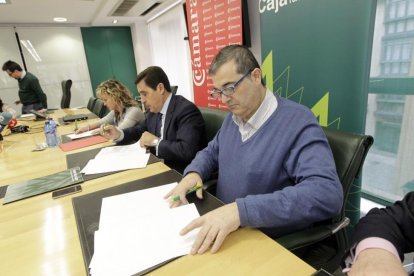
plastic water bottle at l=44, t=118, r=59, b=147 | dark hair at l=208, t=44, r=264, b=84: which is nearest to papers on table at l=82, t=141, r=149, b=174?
plastic water bottle at l=44, t=118, r=59, b=147

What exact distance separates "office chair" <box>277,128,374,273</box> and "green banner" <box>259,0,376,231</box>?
419 mm

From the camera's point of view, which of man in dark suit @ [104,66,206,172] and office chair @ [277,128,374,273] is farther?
man in dark suit @ [104,66,206,172]

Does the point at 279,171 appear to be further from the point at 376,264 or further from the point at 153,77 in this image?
the point at 153,77

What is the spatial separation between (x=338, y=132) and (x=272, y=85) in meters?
0.97

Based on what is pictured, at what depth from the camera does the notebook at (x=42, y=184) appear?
116 centimetres

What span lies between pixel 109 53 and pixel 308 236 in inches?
275

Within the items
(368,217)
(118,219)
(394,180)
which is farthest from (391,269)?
(394,180)

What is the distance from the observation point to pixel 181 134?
1589mm

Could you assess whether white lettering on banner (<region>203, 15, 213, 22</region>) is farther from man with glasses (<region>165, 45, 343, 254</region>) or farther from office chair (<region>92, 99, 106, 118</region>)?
man with glasses (<region>165, 45, 343, 254</region>)

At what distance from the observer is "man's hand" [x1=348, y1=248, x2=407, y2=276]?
589mm

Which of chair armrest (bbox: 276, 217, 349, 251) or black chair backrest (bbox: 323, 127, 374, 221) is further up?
black chair backrest (bbox: 323, 127, 374, 221)

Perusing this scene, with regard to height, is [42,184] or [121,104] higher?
[121,104]

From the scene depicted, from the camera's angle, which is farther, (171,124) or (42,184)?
(171,124)

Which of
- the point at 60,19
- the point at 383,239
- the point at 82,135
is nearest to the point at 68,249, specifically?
the point at 383,239
